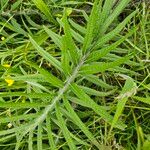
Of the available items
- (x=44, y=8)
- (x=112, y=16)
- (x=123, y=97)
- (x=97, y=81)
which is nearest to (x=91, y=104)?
(x=123, y=97)

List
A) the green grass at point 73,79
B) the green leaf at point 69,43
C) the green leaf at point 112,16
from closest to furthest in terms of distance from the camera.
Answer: the green leaf at point 69,43, the green grass at point 73,79, the green leaf at point 112,16

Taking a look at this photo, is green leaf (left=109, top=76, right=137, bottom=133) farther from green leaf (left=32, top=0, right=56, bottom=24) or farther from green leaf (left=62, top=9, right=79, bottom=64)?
green leaf (left=32, top=0, right=56, bottom=24)

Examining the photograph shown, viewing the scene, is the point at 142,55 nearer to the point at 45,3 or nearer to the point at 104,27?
the point at 104,27

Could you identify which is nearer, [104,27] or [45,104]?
[45,104]

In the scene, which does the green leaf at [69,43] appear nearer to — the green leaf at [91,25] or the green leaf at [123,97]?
the green leaf at [91,25]

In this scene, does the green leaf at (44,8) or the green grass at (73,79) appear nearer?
the green grass at (73,79)

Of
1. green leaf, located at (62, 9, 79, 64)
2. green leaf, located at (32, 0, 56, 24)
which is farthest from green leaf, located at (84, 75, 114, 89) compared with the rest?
green leaf, located at (32, 0, 56, 24)

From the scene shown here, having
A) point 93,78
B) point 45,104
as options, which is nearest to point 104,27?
point 93,78

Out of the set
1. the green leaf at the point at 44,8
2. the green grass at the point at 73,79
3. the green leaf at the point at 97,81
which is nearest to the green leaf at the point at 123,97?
the green grass at the point at 73,79
